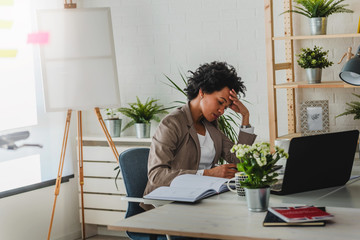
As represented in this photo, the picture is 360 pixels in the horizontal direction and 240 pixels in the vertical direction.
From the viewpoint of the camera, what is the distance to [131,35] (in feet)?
16.8

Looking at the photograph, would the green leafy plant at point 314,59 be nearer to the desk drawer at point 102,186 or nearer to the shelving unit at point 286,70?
the shelving unit at point 286,70

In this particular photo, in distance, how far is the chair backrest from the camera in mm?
3143

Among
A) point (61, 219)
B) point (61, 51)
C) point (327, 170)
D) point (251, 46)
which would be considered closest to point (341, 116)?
point (251, 46)

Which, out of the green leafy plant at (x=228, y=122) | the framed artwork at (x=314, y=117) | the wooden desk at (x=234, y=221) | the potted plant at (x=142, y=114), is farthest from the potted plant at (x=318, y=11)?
the wooden desk at (x=234, y=221)

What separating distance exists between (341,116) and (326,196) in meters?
1.85

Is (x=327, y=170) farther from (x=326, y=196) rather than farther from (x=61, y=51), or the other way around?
(x=61, y=51)

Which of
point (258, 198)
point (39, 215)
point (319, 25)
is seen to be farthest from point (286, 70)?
point (258, 198)

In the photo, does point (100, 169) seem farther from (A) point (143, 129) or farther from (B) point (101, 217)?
(A) point (143, 129)

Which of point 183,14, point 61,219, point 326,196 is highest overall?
point 183,14

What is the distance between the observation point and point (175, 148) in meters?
3.14

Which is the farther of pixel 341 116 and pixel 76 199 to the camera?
pixel 76 199

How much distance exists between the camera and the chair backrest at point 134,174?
3.14 metres

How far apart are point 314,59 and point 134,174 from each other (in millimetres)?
1567

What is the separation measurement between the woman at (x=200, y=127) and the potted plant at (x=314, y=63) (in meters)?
0.81
